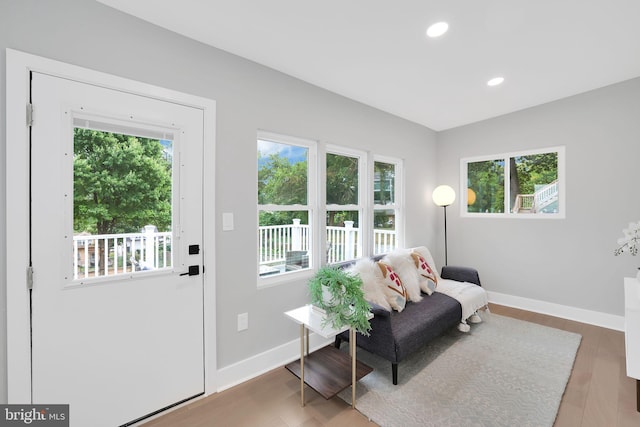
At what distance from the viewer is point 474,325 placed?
317 cm

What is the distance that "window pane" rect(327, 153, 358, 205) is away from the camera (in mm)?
3014

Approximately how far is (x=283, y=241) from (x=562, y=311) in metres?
3.51

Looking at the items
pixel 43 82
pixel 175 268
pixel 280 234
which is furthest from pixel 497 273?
pixel 43 82

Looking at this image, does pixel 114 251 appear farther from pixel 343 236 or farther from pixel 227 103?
pixel 343 236

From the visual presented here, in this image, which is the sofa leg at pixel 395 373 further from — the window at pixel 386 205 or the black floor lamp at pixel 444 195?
the black floor lamp at pixel 444 195

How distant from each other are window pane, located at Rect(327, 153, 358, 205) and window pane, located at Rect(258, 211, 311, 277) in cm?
44

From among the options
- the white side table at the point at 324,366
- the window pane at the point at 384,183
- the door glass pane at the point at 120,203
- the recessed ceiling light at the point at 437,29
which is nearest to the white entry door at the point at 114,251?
the door glass pane at the point at 120,203

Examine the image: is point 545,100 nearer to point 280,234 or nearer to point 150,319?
point 280,234

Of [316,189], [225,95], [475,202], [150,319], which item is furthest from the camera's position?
[475,202]

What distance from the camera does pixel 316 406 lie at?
76.2 inches

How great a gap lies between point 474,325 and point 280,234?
2.46 meters

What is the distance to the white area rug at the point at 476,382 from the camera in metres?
1.82

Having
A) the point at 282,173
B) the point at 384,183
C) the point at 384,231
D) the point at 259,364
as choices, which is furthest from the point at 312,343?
the point at 384,183

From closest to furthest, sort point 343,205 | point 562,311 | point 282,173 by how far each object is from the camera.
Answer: point 282,173, point 343,205, point 562,311
